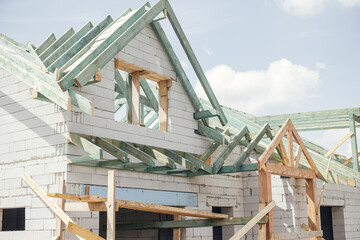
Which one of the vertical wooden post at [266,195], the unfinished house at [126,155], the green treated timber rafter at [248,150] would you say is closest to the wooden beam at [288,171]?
the unfinished house at [126,155]

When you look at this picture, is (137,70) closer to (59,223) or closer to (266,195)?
A: (266,195)

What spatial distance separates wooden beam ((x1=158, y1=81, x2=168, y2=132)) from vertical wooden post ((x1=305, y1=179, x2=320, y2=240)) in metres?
4.15

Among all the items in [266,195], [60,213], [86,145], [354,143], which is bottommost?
[60,213]

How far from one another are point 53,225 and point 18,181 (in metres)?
1.55

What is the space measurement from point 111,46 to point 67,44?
58.4 inches

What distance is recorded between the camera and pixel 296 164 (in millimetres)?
12234

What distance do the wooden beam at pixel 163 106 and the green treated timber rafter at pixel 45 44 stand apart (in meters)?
2.97

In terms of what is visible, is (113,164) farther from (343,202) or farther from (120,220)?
(343,202)

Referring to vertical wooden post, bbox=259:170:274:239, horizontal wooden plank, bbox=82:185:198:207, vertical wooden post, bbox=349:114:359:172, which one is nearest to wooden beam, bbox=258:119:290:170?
vertical wooden post, bbox=259:170:274:239

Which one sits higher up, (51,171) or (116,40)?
(116,40)

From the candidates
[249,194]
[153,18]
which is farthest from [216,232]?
[153,18]

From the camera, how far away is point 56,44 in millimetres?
11422

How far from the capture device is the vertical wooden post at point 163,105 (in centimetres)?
1215

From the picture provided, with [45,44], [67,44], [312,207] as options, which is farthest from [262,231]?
[45,44]
